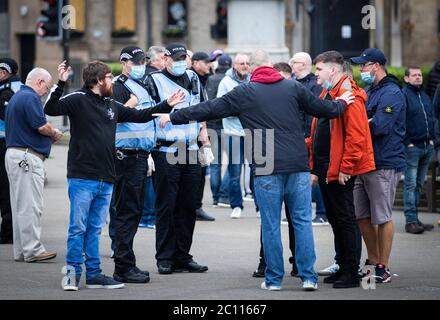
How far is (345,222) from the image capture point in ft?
38.8

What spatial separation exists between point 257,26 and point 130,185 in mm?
10429

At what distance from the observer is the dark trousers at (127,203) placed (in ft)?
39.7

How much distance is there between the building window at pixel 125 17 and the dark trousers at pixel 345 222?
137 ft

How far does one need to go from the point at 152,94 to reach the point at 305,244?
236 cm

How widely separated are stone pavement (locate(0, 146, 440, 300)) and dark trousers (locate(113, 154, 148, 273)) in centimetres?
32

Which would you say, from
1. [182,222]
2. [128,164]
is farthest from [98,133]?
[182,222]

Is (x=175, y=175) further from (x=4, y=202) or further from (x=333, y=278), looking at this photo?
(x=4, y=202)

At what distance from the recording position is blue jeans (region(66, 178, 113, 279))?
11.6 metres

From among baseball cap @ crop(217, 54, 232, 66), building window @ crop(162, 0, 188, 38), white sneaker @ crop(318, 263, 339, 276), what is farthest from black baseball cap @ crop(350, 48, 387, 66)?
building window @ crop(162, 0, 188, 38)

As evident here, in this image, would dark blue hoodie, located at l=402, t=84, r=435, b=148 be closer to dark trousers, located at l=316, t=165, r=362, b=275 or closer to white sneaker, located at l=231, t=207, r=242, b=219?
white sneaker, located at l=231, t=207, r=242, b=219

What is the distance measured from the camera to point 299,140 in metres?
11.5

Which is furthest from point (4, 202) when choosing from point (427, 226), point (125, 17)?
point (125, 17)

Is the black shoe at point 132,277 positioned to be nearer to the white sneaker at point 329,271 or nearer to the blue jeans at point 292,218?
the blue jeans at point 292,218

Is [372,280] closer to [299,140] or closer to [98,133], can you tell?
[299,140]
